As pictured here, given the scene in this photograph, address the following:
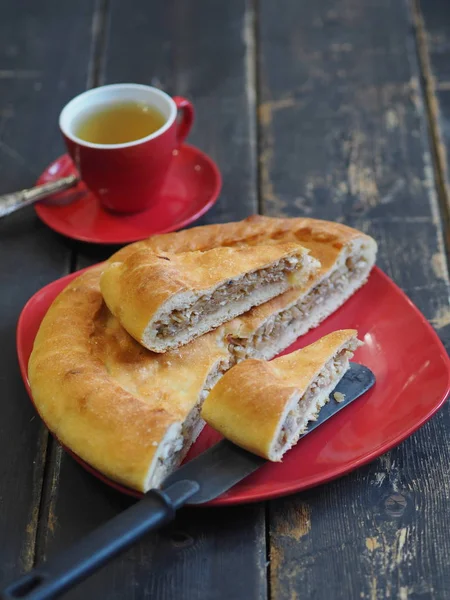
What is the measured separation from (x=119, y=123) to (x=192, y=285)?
1.02 metres

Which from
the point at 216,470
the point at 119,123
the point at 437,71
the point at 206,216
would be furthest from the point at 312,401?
the point at 437,71

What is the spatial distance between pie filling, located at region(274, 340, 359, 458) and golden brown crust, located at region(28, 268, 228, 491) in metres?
0.27

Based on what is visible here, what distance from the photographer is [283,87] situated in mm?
3699

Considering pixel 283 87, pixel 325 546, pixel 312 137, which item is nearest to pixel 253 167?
pixel 312 137

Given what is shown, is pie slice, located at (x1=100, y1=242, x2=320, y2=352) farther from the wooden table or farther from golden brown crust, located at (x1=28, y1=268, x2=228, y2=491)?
the wooden table

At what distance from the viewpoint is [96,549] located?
5.41 ft

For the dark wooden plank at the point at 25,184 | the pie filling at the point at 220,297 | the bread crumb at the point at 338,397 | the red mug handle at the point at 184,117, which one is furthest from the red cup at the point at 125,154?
the bread crumb at the point at 338,397

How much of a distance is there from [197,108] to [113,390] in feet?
6.41

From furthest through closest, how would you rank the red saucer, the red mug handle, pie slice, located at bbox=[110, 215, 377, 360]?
the red mug handle
the red saucer
pie slice, located at bbox=[110, 215, 377, 360]

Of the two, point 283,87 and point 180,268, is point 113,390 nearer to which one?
point 180,268

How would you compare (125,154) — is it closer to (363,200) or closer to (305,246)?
(305,246)

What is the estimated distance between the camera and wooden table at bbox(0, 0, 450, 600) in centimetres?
191

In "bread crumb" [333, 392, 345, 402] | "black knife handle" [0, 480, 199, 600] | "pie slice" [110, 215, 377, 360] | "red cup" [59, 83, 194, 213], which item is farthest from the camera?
"red cup" [59, 83, 194, 213]

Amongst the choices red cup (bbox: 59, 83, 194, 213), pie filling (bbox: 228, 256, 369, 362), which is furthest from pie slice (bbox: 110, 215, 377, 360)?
red cup (bbox: 59, 83, 194, 213)
